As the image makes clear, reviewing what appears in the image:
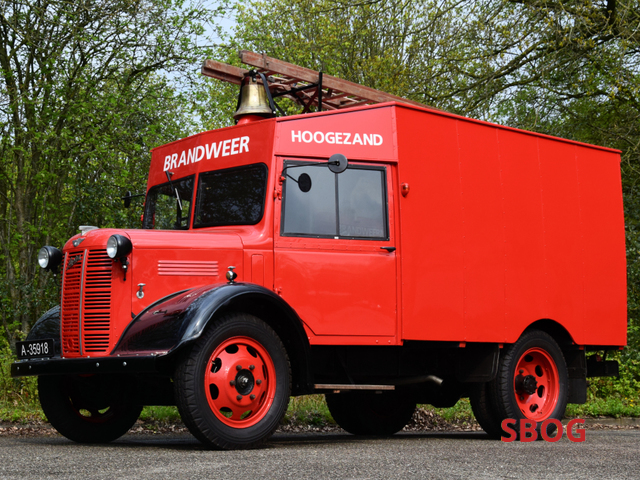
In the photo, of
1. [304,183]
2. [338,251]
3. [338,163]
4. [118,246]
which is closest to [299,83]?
[304,183]

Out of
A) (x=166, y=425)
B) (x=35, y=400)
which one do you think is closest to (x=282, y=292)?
(x=166, y=425)

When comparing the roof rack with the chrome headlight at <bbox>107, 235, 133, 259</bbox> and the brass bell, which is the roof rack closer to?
the brass bell

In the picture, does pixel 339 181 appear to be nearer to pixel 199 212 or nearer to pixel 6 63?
pixel 199 212

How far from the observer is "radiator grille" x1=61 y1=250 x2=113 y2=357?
7.22 m

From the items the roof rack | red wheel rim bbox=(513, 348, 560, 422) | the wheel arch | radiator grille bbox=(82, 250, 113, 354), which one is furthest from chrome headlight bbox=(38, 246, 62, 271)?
the wheel arch

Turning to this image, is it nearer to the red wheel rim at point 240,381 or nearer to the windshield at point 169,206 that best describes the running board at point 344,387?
the red wheel rim at point 240,381

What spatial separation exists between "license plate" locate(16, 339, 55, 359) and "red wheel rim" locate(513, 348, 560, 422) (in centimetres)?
480

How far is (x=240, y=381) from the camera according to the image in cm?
689

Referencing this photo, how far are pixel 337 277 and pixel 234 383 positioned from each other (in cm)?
153

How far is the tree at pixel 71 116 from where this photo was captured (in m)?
13.1

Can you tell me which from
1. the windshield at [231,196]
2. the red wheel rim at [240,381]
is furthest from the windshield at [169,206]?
the red wheel rim at [240,381]

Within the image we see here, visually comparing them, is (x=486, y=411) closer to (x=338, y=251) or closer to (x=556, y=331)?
(x=556, y=331)

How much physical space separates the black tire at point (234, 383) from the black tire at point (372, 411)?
308 cm

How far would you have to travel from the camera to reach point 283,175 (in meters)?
7.78
